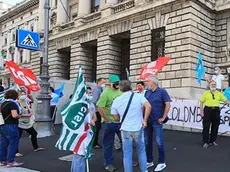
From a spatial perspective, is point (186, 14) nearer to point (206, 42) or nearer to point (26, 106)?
point (206, 42)

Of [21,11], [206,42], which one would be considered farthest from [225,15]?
[21,11]

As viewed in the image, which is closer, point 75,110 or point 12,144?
point 75,110

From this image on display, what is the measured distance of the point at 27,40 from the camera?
1171 cm

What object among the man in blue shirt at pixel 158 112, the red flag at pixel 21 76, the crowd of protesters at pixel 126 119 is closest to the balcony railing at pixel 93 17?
the red flag at pixel 21 76

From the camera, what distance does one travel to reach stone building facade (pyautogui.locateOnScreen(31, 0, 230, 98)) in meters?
18.0

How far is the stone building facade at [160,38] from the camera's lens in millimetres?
17969

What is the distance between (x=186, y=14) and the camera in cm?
1808

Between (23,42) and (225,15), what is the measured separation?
530 inches

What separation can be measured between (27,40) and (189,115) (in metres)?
6.47

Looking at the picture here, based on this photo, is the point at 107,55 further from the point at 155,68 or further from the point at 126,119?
the point at 126,119

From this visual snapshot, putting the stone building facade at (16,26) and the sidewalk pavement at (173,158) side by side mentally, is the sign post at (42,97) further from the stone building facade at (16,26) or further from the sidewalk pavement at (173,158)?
the stone building facade at (16,26)

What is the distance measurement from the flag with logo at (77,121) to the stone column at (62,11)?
87.6 feet

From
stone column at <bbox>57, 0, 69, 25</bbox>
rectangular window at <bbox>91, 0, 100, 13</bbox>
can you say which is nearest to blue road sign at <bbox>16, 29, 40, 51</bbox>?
rectangular window at <bbox>91, 0, 100, 13</bbox>

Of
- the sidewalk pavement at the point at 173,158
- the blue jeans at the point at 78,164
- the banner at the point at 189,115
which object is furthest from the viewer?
the banner at the point at 189,115
